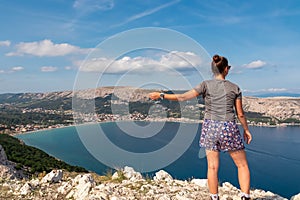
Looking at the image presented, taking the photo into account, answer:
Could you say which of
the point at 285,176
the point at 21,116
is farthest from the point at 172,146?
the point at 21,116

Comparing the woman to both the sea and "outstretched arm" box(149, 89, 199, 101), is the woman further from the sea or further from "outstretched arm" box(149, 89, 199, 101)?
the sea

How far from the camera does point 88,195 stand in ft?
17.3

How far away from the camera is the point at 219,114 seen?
4066 millimetres

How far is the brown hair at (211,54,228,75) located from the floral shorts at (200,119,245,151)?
74cm

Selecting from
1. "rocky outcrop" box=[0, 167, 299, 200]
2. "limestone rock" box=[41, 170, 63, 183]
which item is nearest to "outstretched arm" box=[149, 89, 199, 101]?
"rocky outcrop" box=[0, 167, 299, 200]

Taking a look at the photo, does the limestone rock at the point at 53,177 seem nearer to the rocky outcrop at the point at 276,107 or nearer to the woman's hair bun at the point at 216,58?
the woman's hair bun at the point at 216,58

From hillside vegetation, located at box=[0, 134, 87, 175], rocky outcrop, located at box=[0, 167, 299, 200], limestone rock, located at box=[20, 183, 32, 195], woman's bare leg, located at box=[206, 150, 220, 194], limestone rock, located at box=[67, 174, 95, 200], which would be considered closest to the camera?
woman's bare leg, located at box=[206, 150, 220, 194]

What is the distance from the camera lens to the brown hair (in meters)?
4.09

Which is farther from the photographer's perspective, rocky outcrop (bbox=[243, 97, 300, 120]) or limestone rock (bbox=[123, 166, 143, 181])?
rocky outcrop (bbox=[243, 97, 300, 120])

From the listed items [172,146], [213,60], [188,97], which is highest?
[213,60]

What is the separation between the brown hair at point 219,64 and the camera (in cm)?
409

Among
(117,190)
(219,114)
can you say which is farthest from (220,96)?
(117,190)

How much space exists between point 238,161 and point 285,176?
207 feet

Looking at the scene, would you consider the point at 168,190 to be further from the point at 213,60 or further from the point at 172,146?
the point at 213,60
